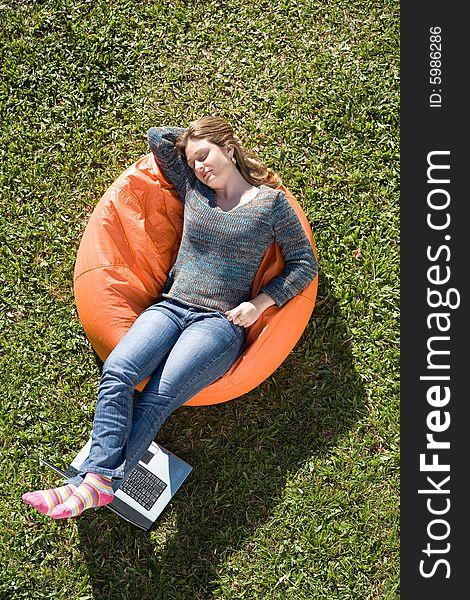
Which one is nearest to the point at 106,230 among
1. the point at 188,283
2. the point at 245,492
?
the point at 188,283

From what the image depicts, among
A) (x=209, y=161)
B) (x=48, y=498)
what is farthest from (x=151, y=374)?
(x=209, y=161)

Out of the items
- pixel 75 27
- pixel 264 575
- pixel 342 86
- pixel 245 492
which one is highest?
pixel 75 27

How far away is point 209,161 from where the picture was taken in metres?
3.96

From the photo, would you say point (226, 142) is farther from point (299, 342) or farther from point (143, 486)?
point (143, 486)

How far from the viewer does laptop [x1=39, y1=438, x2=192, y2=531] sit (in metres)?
4.14

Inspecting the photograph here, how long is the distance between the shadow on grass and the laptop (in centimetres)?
8

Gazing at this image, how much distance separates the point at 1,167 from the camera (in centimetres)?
483

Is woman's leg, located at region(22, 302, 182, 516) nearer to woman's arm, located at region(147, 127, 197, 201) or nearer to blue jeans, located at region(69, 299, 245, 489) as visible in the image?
blue jeans, located at region(69, 299, 245, 489)

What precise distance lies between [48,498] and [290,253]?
165 centimetres

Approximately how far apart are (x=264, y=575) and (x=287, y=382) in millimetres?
1011

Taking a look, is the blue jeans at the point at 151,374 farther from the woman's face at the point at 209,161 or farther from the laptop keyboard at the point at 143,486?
the woman's face at the point at 209,161

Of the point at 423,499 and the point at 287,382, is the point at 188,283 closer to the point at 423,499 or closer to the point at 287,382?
the point at 287,382

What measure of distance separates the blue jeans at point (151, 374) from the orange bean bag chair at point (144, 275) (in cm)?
12

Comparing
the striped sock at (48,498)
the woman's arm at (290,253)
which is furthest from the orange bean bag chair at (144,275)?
the striped sock at (48,498)
